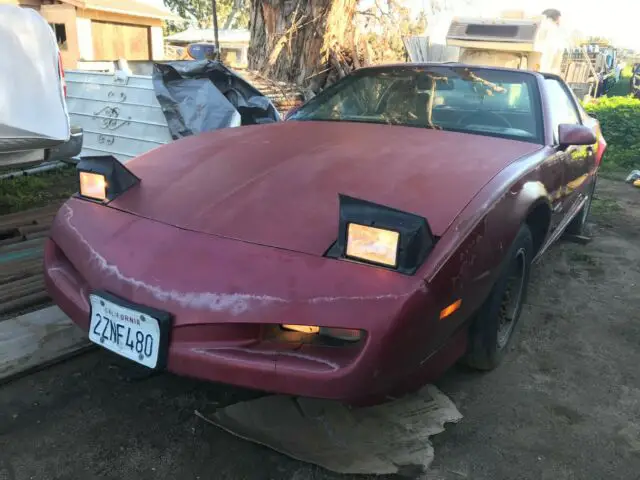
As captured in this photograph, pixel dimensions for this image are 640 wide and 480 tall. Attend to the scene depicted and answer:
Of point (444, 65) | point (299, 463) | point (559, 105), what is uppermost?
point (444, 65)

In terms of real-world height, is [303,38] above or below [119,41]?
above

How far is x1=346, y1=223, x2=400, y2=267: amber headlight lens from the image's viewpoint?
6.10 ft

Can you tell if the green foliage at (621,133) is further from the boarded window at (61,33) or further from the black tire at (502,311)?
the boarded window at (61,33)

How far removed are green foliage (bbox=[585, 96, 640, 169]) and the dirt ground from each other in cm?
699

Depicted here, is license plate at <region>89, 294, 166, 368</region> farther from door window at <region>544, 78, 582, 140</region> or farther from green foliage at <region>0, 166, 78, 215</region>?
green foliage at <region>0, 166, 78, 215</region>

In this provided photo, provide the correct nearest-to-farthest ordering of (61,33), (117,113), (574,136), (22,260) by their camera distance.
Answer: (574,136) → (22,260) → (117,113) → (61,33)

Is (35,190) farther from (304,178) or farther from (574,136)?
(574,136)

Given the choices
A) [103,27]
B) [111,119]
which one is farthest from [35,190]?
[103,27]

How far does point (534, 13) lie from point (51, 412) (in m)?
13.6

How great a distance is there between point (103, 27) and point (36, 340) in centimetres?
1868

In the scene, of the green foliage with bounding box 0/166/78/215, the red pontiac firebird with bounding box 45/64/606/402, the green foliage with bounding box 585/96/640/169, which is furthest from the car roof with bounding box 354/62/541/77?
the green foliage with bounding box 585/96/640/169

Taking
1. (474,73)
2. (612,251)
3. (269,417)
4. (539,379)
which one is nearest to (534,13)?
(612,251)

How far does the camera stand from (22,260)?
3.61m

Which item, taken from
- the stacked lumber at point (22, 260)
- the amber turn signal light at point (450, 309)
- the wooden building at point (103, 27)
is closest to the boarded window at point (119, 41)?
the wooden building at point (103, 27)
